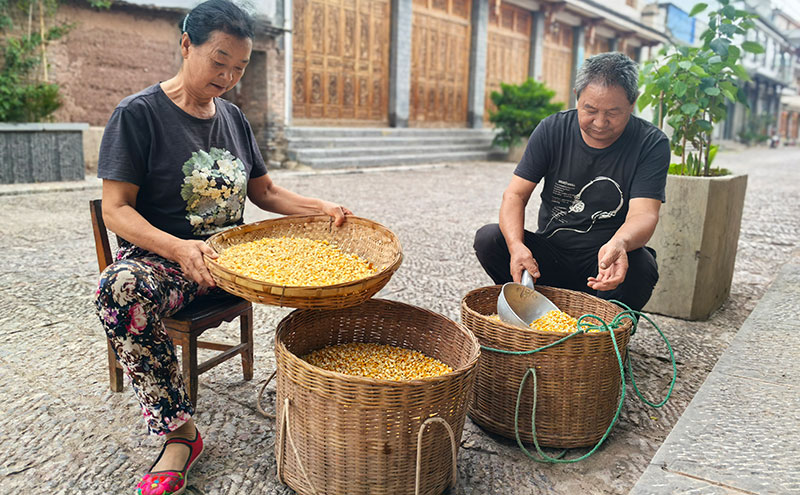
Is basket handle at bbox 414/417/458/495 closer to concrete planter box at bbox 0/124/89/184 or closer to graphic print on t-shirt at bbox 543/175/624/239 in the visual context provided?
graphic print on t-shirt at bbox 543/175/624/239

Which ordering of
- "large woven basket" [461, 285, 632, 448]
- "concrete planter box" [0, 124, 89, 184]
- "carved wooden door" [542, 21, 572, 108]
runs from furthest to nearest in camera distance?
1. "carved wooden door" [542, 21, 572, 108]
2. "concrete planter box" [0, 124, 89, 184]
3. "large woven basket" [461, 285, 632, 448]

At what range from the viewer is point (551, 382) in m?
1.94

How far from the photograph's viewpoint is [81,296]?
10.9 feet

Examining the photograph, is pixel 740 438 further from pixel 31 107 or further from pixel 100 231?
pixel 31 107

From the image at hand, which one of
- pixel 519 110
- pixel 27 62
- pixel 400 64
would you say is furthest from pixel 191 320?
pixel 519 110

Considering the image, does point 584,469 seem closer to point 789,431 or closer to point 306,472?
point 789,431

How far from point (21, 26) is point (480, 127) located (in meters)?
10.2

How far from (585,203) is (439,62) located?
40.2 ft

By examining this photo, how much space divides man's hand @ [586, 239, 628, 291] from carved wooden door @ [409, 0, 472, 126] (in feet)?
39.0

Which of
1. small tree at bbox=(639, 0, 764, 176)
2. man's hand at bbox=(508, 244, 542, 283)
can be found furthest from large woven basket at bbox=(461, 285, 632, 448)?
small tree at bbox=(639, 0, 764, 176)

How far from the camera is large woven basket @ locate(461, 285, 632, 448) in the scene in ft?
6.28

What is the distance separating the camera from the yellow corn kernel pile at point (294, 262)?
67.9 inches

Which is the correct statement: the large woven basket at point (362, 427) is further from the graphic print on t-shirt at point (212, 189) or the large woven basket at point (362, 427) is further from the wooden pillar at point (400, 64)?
the wooden pillar at point (400, 64)

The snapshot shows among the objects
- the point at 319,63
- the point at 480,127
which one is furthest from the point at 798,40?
the point at 319,63
